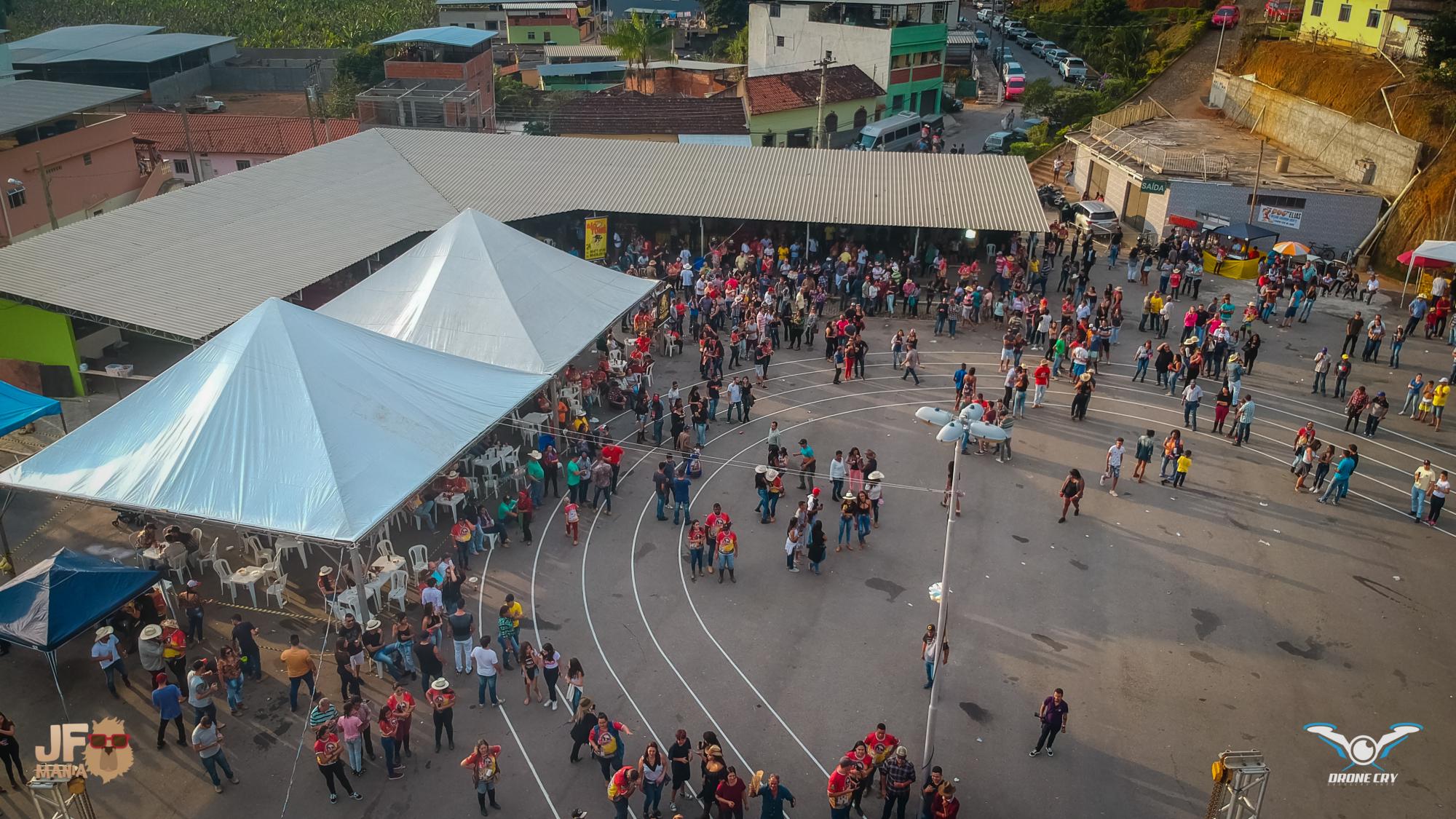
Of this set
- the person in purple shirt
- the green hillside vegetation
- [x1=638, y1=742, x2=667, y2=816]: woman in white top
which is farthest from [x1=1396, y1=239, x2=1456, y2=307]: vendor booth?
the green hillside vegetation

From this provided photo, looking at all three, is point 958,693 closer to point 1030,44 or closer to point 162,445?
point 162,445

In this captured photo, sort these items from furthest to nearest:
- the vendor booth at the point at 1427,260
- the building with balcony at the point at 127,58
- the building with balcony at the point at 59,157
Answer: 1. the building with balcony at the point at 127,58
2. the building with balcony at the point at 59,157
3. the vendor booth at the point at 1427,260

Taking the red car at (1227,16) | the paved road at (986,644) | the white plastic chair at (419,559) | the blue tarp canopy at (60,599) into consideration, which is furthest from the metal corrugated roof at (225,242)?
the red car at (1227,16)

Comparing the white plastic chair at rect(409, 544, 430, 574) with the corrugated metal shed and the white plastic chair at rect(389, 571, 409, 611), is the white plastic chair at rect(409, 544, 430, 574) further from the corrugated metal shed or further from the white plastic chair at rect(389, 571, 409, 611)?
the corrugated metal shed

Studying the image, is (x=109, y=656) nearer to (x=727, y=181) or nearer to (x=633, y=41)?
(x=727, y=181)

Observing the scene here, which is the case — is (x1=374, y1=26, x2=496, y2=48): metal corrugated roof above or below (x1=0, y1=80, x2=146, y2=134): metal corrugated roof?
above

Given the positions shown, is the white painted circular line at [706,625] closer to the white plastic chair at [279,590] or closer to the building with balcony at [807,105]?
the white plastic chair at [279,590]
